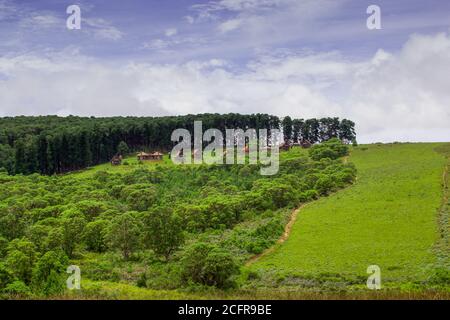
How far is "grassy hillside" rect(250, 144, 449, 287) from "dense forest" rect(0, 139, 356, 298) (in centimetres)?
409

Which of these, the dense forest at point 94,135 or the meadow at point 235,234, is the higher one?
the dense forest at point 94,135

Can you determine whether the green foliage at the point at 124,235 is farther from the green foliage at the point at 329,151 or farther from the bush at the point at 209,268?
the green foliage at the point at 329,151

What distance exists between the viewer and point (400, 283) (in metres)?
42.3

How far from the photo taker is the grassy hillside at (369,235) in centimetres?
4775

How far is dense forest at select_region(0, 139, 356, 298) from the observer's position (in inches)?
1639

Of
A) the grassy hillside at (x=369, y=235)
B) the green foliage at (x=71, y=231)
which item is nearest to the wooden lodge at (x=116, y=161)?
the grassy hillside at (x=369, y=235)

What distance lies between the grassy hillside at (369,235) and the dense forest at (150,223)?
13.4 ft

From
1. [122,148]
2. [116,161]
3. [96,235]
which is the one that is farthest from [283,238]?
[122,148]

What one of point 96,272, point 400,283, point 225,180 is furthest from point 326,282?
point 225,180

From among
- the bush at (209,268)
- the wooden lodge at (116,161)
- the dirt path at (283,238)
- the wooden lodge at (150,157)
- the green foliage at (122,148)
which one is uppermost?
the green foliage at (122,148)

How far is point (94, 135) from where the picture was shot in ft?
494

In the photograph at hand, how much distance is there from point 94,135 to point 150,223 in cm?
9573
